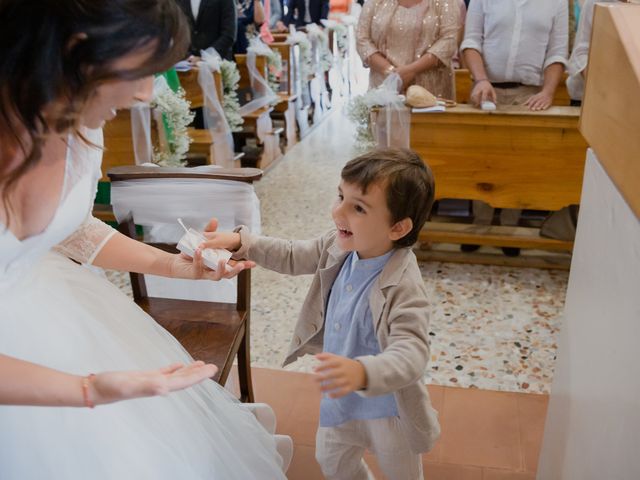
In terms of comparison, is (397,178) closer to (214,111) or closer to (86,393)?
(86,393)

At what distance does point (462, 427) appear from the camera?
206 cm

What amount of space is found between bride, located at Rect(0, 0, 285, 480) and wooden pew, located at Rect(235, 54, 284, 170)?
142 inches

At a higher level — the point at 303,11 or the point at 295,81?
the point at 303,11

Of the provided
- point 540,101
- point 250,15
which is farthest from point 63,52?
point 250,15

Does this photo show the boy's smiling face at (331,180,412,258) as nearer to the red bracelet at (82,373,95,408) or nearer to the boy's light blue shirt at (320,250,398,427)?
the boy's light blue shirt at (320,250,398,427)

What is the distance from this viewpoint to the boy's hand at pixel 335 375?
100 cm

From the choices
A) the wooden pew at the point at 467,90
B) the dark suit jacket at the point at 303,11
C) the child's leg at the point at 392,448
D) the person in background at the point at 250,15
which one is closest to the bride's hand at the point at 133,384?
the child's leg at the point at 392,448

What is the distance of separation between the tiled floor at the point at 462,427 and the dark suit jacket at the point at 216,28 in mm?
3082

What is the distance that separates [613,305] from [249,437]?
831mm

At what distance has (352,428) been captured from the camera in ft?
4.71

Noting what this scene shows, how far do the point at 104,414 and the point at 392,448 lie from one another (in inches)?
24.6

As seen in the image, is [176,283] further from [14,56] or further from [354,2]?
[354,2]

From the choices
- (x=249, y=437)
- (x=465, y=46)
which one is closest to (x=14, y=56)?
(x=249, y=437)

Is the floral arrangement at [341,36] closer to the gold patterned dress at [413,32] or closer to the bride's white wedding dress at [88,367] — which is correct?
the gold patterned dress at [413,32]
